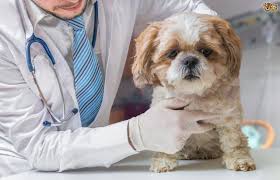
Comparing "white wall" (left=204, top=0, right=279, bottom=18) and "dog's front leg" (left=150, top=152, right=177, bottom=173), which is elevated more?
"white wall" (left=204, top=0, right=279, bottom=18)

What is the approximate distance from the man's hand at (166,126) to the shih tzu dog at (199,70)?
24 millimetres

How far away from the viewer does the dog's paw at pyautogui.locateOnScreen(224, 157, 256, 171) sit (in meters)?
1.19

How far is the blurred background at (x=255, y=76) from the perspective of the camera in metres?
1.67

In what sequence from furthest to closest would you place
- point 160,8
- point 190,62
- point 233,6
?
1. point 233,6
2. point 160,8
3. point 190,62

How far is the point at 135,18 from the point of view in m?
1.48

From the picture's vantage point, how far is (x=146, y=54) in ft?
3.85

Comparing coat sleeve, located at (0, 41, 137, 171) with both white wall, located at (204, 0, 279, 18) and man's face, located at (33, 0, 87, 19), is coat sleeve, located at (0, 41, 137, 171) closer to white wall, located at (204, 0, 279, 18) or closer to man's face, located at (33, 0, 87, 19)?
man's face, located at (33, 0, 87, 19)

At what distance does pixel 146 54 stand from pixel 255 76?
669 mm

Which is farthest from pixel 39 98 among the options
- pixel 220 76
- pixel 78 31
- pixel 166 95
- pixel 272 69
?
pixel 272 69

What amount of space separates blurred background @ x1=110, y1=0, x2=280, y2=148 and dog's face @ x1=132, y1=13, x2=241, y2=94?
473mm

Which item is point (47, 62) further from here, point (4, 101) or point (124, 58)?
point (124, 58)

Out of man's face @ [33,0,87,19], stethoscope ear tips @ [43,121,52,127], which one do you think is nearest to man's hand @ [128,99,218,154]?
stethoscope ear tips @ [43,121,52,127]

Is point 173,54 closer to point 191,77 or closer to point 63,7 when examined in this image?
point 191,77

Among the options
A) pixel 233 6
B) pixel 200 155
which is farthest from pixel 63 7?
pixel 233 6
